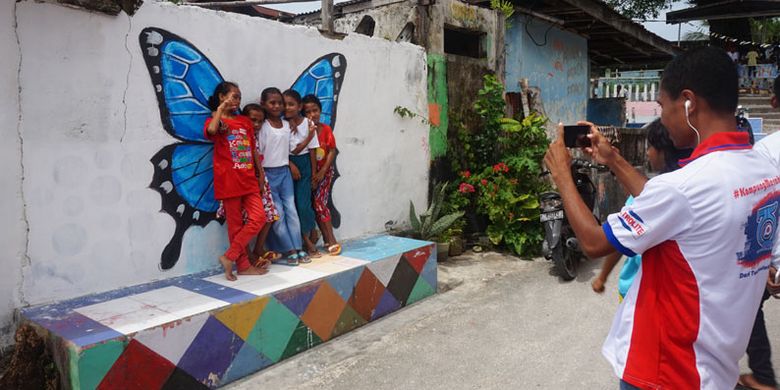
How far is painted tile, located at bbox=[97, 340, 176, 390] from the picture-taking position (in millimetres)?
2937

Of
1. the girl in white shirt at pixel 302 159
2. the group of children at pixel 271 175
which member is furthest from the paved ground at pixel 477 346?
the girl in white shirt at pixel 302 159

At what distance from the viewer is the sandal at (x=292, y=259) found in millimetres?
4523

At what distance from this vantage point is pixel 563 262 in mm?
5523

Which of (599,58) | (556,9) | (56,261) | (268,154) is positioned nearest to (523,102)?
(556,9)

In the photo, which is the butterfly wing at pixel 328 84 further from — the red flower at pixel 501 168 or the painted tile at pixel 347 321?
the red flower at pixel 501 168

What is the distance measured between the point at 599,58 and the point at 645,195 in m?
13.5

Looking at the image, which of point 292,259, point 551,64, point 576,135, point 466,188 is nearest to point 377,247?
point 292,259

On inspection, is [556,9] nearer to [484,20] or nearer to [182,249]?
[484,20]

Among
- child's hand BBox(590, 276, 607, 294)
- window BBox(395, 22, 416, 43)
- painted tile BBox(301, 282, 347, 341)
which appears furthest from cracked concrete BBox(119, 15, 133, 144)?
window BBox(395, 22, 416, 43)

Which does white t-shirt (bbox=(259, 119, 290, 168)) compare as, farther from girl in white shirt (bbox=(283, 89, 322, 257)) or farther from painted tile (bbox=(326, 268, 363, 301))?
painted tile (bbox=(326, 268, 363, 301))

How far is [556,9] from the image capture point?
9070 mm

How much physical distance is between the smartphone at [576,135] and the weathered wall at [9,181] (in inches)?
122

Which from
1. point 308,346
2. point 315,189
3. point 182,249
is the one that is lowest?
point 308,346

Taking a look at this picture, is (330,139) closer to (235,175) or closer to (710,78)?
(235,175)
